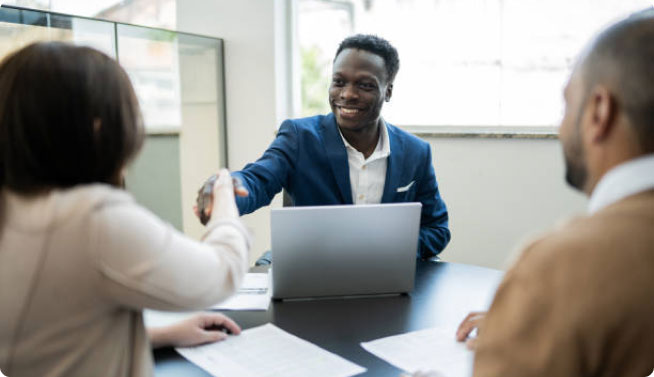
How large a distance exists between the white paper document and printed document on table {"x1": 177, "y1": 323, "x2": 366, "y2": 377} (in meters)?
0.16

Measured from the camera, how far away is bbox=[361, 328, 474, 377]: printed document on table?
3.40 feet

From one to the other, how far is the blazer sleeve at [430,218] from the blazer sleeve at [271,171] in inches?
18.7

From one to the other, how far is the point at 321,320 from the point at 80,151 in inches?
26.9

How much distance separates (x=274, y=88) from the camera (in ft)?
11.9

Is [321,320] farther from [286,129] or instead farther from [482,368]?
[286,129]

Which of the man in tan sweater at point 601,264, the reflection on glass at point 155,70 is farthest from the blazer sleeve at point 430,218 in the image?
the reflection on glass at point 155,70

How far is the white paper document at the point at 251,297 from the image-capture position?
1336 mm

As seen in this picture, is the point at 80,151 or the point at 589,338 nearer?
the point at 589,338

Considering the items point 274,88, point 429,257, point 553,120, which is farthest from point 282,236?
point 274,88

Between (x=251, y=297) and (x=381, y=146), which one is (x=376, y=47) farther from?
(x=251, y=297)

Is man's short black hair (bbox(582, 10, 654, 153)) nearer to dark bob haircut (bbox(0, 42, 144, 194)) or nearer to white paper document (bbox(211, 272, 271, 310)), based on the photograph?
dark bob haircut (bbox(0, 42, 144, 194))

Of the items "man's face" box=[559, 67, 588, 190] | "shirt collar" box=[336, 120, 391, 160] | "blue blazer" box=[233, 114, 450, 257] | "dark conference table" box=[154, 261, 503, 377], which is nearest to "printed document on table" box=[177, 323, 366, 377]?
"dark conference table" box=[154, 261, 503, 377]

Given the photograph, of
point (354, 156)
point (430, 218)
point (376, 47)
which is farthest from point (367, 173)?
point (376, 47)

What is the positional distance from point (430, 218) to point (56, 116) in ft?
4.64
